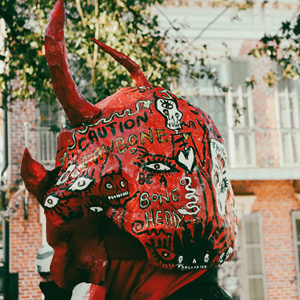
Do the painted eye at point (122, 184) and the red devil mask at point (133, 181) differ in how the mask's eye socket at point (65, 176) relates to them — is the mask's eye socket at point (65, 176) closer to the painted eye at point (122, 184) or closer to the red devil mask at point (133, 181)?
the red devil mask at point (133, 181)

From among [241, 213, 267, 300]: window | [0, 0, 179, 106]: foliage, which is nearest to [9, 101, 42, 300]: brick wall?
[0, 0, 179, 106]: foliage

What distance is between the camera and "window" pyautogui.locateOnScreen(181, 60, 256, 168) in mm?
11531

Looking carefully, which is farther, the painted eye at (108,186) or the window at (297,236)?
the window at (297,236)

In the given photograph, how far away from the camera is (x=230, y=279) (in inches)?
442

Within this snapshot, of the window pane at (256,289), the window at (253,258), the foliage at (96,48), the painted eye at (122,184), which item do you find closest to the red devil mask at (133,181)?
the painted eye at (122,184)

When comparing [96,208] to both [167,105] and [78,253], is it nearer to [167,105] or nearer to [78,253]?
[78,253]

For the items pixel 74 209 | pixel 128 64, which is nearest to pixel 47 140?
pixel 128 64

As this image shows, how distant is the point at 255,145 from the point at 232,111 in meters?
0.82

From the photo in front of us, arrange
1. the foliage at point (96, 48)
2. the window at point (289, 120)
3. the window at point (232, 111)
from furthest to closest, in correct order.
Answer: the window at point (289, 120) < the window at point (232, 111) < the foliage at point (96, 48)

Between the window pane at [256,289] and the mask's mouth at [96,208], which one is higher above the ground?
the mask's mouth at [96,208]

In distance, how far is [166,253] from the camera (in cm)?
194

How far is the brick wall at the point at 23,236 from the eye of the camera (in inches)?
406

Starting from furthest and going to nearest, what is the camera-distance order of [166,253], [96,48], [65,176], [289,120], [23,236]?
[289,120]
[23,236]
[96,48]
[65,176]
[166,253]

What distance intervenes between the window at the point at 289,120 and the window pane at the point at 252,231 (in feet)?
4.41
